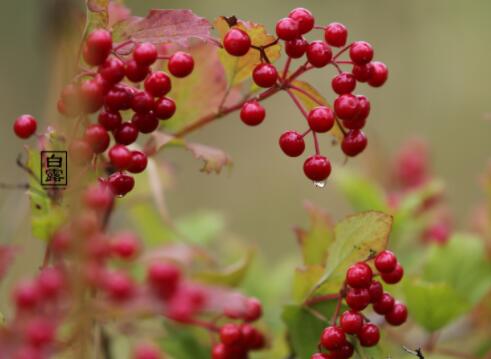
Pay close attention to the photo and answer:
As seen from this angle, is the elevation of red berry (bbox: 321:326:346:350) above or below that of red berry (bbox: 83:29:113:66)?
below

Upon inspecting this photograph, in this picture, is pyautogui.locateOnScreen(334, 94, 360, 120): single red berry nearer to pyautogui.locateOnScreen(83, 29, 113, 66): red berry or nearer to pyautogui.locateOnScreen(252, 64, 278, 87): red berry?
pyautogui.locateOnScreen(252, 64, 278, 87): red berry

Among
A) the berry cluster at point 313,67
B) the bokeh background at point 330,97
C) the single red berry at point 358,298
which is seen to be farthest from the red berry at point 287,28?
the bokeh background at point 330,97

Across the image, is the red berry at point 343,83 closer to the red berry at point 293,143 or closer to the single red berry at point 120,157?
the red berry at point 293,143

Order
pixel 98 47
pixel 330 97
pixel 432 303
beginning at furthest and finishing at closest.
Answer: pixel 330 97
pixel 432 303
pixel 98 47

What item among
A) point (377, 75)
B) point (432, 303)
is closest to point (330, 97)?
point (432, 303)

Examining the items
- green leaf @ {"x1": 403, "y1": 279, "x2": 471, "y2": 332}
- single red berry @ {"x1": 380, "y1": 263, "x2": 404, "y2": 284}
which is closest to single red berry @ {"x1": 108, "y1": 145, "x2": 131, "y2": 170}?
single red berry @ {"x1": 380, "y1": 263, "x2": 404, "y2": 284}

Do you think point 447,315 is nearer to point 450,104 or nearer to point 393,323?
point 393,323

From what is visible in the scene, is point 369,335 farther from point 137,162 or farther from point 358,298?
point 137,162

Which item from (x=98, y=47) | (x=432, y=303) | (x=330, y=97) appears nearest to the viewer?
(x=98, y=47)
